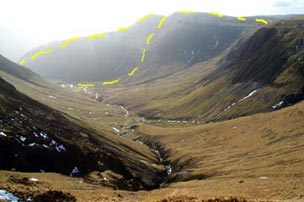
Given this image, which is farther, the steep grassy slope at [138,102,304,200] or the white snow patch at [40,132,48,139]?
the white snow patch at [40,132,48,139]

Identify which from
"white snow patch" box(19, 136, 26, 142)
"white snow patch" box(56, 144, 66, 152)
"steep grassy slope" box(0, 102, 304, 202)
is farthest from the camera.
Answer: "white snow patch" box(56, 144, 66, 152)

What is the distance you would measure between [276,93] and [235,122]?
36427 mm

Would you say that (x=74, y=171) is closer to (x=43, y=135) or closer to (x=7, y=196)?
(x=43, y=135)

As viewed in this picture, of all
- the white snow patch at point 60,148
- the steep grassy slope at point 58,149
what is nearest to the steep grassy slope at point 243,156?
the steep grassy slope at point 58,149

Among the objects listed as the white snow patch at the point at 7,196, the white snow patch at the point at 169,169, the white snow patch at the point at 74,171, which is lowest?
→ the white snow patch at the point at 169,169

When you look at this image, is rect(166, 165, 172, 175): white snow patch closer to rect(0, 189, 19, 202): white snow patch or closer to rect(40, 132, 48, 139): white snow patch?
rect(40, 132, 48, 139): white snow patch

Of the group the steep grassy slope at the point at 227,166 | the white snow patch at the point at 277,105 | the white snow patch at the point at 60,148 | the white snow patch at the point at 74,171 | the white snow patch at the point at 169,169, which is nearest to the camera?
the steep grassy slope at the point at 227,166

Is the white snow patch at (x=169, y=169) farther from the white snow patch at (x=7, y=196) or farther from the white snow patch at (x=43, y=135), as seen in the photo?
the white snow patch at (x=7, y=196)

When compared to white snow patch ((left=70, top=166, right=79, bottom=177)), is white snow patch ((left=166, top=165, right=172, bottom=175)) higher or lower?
lower

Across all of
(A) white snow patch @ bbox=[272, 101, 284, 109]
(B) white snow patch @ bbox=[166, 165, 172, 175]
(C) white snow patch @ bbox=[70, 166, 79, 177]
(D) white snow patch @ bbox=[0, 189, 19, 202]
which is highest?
(D) white snow patch @ bbox=[0, 189, 19, 202]

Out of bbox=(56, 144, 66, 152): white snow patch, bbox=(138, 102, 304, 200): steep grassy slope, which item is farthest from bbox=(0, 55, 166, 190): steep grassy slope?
bbox=(138, 102, 304, 200): steep grassy slope

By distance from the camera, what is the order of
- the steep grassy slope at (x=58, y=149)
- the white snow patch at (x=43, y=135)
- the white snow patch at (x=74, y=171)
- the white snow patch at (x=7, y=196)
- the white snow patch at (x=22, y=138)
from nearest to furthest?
the white snow patch at (x=7, y=196) < the steep grassy slope at (x=58, y=149) < the white snow patch at (x=22, y=138) < the white snow patch at (x=74, y=171) < the white snow patch at (x=43, y=135)

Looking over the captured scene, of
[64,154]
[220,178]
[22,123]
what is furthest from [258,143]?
[22,123]

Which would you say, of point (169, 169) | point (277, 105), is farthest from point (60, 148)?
point (277, 105)
